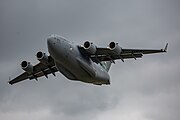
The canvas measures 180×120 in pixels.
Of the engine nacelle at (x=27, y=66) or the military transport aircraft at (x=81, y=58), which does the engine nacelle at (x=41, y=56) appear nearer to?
the military transport aircraft at (x=81, y=58)

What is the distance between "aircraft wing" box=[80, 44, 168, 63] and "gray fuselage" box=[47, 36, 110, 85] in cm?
81

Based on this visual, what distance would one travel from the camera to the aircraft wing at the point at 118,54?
46.7 meters

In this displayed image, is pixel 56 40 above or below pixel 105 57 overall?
above

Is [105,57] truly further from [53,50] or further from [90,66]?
[53,50]

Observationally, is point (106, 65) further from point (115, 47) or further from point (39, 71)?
point (115, 47)

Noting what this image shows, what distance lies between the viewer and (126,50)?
47062 mm

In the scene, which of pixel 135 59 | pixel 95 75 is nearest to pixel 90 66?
pixel 95 75

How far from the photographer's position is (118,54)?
46406 mm

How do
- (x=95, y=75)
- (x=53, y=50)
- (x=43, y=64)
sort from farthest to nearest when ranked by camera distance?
1. (x=43, y=64)
2. (x=95, y=75)
3. (x=53, y=50)

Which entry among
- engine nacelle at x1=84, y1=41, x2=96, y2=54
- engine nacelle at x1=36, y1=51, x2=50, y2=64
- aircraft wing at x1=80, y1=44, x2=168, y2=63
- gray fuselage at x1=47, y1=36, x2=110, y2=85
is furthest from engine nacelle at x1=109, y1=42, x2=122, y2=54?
engine nacelle at x1=36, y1=51, x2=50, y2=64

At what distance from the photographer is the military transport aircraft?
45125 mm

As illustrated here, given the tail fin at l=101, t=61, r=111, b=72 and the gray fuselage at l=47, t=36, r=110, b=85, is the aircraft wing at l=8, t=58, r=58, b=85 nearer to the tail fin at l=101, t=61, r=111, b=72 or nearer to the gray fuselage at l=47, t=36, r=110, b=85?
the gray fuselage at l=47, t=36, r=110, b=85

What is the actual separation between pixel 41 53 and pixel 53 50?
13.1ft

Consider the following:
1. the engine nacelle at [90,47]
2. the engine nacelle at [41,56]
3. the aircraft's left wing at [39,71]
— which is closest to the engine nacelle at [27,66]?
the aircraft's left wing at [39,71]
